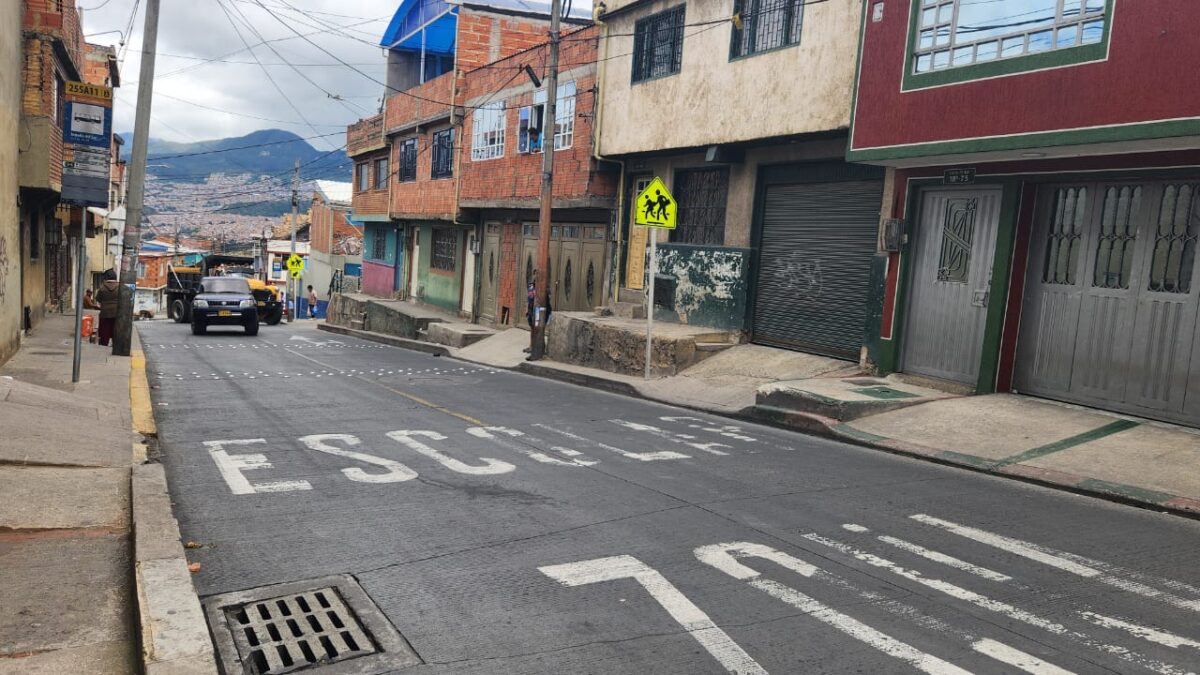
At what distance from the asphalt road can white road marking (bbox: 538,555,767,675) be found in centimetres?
2

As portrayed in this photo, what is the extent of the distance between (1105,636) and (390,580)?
3.65m

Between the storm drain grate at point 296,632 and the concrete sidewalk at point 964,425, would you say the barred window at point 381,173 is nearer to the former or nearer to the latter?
the concrete sidewalk at point 964,425

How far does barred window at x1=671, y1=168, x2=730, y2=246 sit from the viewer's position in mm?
18188

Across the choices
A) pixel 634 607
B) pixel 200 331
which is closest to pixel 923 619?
pixel 634 607

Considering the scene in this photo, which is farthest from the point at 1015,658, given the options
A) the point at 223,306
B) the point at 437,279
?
the point at 437,279

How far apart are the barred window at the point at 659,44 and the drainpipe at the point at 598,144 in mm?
1331

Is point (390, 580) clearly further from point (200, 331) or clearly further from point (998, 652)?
point (200, 331)

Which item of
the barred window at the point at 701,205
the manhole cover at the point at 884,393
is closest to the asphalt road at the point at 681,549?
the manhole cover at the point at 884,393

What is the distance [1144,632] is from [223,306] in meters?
26.9

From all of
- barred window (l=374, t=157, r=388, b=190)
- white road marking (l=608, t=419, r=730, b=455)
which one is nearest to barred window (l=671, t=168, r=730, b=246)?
white road marking (l=608, t=419, r=730, b=455)

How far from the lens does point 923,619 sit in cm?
466

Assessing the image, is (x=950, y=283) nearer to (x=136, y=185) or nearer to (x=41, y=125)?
(x=136, y=185)

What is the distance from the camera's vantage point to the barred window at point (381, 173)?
126 feet

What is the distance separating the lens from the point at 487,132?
27.2 metres
